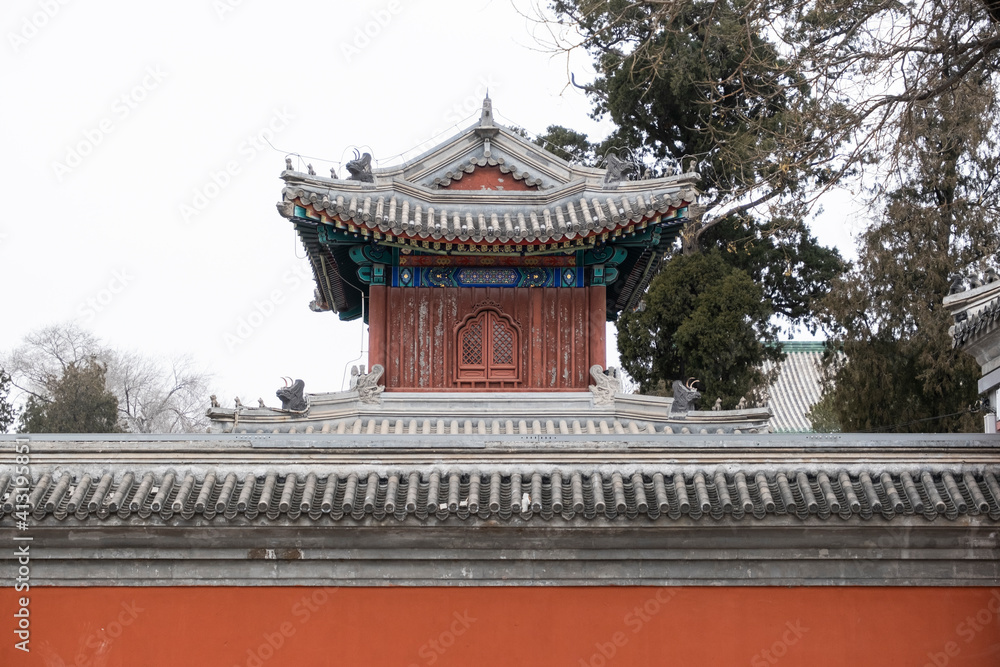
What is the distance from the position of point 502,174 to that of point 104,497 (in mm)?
7454

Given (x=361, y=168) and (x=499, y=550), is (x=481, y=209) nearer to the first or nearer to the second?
(x=361, y=168)

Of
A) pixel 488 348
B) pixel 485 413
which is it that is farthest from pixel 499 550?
pixel 488 348

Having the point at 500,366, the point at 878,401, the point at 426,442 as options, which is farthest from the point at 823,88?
the point at 878,401

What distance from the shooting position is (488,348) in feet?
49.9

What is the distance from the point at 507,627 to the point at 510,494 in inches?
46.3

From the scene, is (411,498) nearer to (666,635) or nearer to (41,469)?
(666,635)

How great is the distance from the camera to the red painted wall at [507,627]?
10297 mm

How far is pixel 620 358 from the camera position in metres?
24.6

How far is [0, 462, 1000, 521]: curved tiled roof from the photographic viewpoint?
10039 millimetres

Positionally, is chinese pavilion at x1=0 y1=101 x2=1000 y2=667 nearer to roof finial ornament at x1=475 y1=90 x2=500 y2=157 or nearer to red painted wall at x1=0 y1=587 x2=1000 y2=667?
red painted wall at x1=0 y1=587 x2=1000 y2=667

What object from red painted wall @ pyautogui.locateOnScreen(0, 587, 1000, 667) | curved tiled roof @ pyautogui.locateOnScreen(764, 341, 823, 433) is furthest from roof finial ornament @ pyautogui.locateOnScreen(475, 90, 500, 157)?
curved tiled roof @ pyautogui.locateOnScreen(764, 341, 823, 433)

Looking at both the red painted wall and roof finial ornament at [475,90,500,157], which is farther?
roof finial ornament at [475,90,500,157]

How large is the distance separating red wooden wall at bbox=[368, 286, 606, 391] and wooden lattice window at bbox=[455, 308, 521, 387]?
0.26 feet

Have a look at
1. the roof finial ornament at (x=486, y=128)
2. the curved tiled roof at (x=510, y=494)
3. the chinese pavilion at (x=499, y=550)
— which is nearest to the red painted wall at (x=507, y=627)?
the chinese pavilion at (x=499, y=550)
